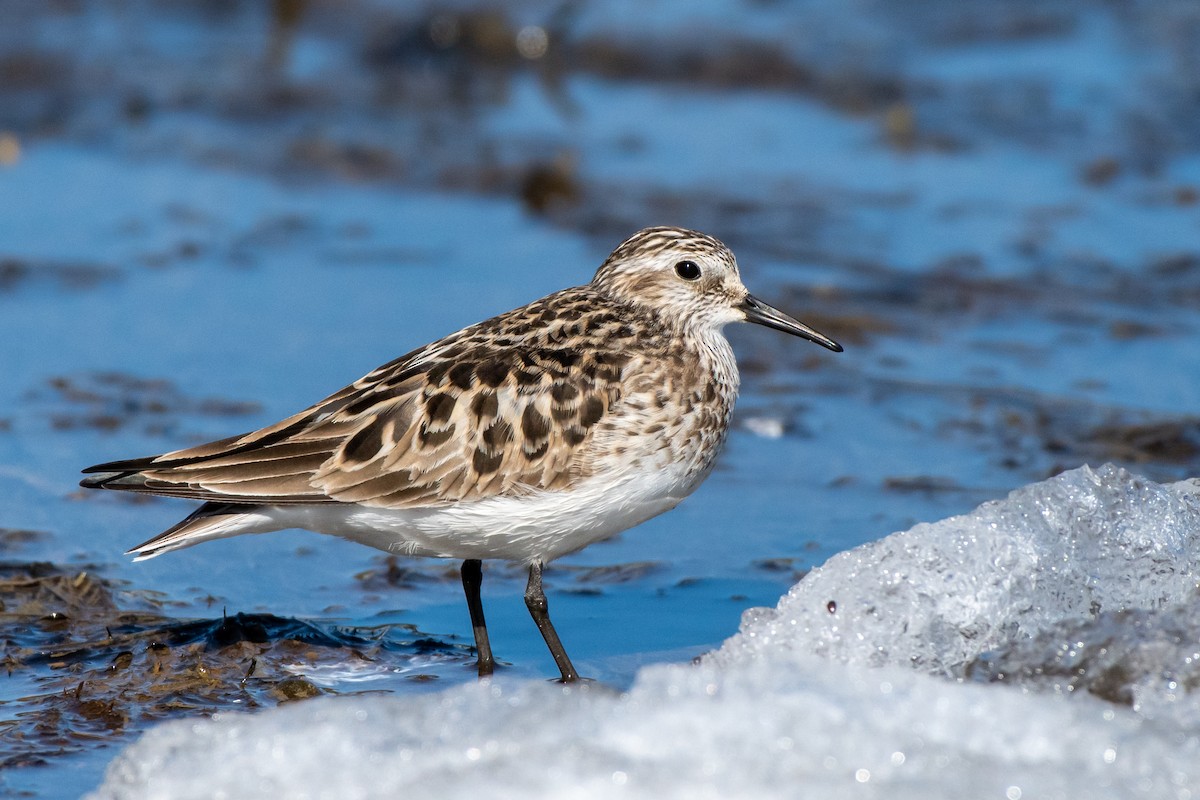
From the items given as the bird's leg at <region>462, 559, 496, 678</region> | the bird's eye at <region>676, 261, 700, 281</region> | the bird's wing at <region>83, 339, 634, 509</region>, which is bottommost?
the bird's leg at <region>462, 559, 496, 678</region>

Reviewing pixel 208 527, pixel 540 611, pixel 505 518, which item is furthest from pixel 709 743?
pixel 208 527

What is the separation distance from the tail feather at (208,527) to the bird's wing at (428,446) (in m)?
0.12

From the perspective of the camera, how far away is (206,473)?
20.1ft

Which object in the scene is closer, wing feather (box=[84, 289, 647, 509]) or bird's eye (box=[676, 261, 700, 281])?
wing feather (box=[84, 289, 647, 509])

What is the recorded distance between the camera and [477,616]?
652cm

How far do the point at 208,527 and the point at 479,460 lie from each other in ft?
3.31

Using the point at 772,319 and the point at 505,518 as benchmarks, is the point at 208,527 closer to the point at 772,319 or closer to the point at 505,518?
the point at 505,518

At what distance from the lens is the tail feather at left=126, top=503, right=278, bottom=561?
6082mm

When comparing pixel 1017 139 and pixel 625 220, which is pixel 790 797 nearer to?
pixel 625 220

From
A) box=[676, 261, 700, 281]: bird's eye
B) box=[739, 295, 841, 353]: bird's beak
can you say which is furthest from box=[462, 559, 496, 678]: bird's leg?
box=[739, 295, 841, 353]: bird's beak

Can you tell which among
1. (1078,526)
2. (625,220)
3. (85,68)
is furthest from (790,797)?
(85,68)

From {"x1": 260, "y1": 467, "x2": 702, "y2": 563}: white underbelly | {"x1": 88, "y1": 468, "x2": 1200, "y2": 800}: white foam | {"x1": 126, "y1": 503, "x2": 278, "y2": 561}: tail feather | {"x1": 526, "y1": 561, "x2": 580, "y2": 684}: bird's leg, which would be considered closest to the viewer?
{"x1": 88, "y1": 468, "x2": 1200, "y2": 800}: white foam

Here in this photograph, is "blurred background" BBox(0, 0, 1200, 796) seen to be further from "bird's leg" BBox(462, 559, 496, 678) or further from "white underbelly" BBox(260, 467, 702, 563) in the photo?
"white underbelly" BBox(260, 467, 702, 563)

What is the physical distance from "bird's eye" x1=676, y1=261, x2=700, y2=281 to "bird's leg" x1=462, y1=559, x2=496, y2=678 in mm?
1442
